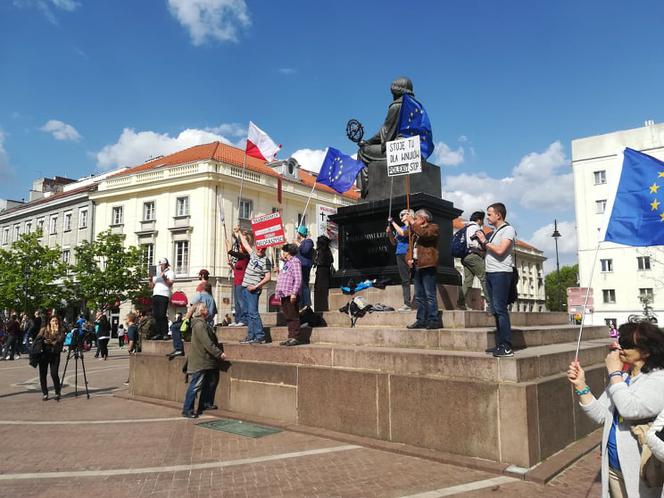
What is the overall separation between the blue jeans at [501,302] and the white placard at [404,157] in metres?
2.94

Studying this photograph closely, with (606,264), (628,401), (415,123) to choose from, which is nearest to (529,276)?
(606,264)

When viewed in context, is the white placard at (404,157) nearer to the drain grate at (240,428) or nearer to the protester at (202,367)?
the protester at (202,367)

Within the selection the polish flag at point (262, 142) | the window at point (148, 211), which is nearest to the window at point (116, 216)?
the window at point (148, 211)

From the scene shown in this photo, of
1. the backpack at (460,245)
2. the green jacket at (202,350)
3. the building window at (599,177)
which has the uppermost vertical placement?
the building window at (599,177)

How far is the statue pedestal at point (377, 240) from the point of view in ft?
31.1

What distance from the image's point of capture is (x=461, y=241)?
9.41 metres

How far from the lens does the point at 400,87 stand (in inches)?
436

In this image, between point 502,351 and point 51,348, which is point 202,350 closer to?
point 51,348

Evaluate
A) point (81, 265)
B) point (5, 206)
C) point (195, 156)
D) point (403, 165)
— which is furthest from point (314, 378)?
point (5, 206)

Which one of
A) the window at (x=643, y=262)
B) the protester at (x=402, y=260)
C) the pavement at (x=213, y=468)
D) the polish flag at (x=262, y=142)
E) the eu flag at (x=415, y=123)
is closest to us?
the pavement at (x=213, y=468)

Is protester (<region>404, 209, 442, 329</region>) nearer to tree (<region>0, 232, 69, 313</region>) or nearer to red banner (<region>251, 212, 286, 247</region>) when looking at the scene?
red banner (<region>251, 212, 286, 247</region>)

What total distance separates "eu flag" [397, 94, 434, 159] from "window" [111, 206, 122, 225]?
40849mm

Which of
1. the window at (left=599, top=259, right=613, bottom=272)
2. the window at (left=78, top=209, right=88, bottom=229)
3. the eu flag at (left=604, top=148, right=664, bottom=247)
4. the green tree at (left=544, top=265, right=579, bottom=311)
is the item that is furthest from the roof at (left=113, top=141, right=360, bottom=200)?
the green tree at (left=544, top=265, right=579, bottom=311)

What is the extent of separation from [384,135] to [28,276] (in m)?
35.7
